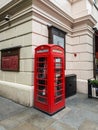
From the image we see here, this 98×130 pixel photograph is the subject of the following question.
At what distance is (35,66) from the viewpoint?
462 centimetres

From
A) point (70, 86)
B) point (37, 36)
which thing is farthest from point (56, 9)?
point (70, 86)

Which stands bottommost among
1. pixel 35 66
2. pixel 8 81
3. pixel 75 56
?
pixel 8 81

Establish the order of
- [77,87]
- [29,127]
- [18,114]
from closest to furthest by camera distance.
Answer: [29,127], [18,114], [77,87]

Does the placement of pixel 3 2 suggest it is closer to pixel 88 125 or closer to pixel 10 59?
pixel 10 59

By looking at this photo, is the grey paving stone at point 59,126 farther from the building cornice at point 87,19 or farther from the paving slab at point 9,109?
the building cornice at point 87,19

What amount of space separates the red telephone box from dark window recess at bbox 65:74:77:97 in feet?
4.97

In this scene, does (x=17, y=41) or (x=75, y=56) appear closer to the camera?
(x=17, y=41)

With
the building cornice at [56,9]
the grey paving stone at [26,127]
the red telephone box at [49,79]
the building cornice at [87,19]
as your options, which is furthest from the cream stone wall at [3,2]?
the grey paving stone at [26,127]

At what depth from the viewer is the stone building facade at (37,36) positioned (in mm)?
4824

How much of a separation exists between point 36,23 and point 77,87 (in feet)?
13.5

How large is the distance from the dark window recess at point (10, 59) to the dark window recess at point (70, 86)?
2.44 metres

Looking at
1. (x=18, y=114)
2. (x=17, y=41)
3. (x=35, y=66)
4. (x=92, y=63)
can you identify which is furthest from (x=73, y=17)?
(x=18, y=114)

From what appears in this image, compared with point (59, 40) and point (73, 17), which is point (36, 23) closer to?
point (59, 40)

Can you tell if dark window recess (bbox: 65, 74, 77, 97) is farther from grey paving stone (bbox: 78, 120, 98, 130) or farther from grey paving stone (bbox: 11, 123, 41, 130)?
grey paving stone (bbox: 11, 123, 41, 130)
